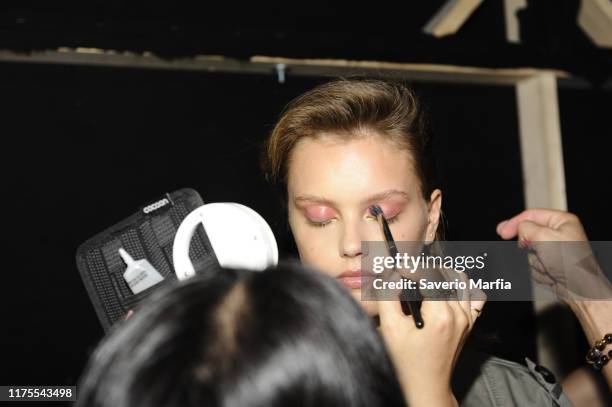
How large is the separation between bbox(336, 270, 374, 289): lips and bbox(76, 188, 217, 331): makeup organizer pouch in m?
0.18

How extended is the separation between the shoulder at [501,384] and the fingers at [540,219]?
0.66 ft

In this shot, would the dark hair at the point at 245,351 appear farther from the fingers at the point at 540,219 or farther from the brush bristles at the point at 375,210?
the fingers at the point at 540,219

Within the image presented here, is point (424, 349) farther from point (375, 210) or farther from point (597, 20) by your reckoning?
point (597, 20)

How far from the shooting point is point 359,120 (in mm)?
921

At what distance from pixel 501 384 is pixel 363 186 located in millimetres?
389

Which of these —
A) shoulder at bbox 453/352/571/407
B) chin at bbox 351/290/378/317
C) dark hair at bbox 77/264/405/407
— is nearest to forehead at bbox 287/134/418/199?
chin at bbox 351/290/378/317

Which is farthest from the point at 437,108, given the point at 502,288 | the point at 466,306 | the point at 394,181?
the point at 466,306

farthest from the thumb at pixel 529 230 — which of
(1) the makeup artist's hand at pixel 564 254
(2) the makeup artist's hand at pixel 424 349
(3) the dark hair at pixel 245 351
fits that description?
(3) the dark hair at pixel 245 351

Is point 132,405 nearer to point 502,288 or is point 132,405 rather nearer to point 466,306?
point 466,306

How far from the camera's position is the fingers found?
0.99 metres

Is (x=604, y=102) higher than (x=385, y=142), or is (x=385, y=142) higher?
(x=604, y=102)

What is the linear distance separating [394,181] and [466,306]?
214 millimetres

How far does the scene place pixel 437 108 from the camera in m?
Result: 1.31

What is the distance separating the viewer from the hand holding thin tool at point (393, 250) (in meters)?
0.67
